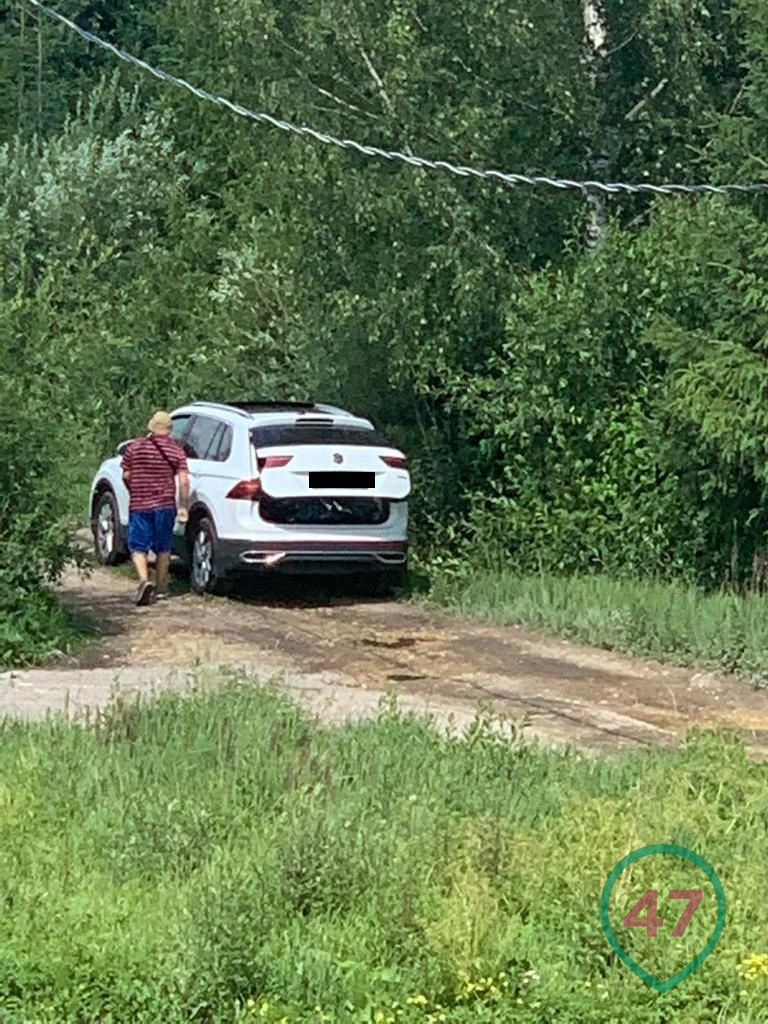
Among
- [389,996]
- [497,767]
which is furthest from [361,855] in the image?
[497,767]

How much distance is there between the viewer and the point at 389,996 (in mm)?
5746

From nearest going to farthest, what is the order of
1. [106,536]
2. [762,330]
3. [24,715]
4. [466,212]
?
1. [24,715]
2. [762,330]
3. [466,212]
4. [106,536]

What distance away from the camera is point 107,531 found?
64.1 ft

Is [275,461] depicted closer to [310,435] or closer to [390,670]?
[310,435]

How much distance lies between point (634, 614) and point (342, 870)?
785 centimetres

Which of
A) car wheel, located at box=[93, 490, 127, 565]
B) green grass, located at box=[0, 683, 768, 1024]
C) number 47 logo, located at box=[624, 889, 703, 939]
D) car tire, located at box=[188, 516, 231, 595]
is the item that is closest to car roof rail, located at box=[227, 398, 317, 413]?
car tire, located at box=[188, 516, 231, 595]

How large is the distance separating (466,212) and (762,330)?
14.4 ft

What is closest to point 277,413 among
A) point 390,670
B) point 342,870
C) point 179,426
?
point 179,426

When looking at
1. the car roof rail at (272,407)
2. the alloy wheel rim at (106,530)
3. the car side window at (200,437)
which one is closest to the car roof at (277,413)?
the car roof rail at (272,407)

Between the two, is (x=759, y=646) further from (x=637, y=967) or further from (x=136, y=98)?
(x=136, y=98)

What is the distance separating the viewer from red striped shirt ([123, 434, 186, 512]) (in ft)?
53.7

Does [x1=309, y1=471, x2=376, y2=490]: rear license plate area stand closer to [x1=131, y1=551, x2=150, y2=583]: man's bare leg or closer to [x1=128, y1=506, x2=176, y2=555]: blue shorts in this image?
[x1=128, y1=506, x2=176, y2=555]: blue shorts

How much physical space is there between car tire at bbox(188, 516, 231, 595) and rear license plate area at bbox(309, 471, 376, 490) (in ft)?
3.41

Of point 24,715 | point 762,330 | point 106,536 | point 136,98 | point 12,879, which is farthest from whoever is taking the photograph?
point 136,98
